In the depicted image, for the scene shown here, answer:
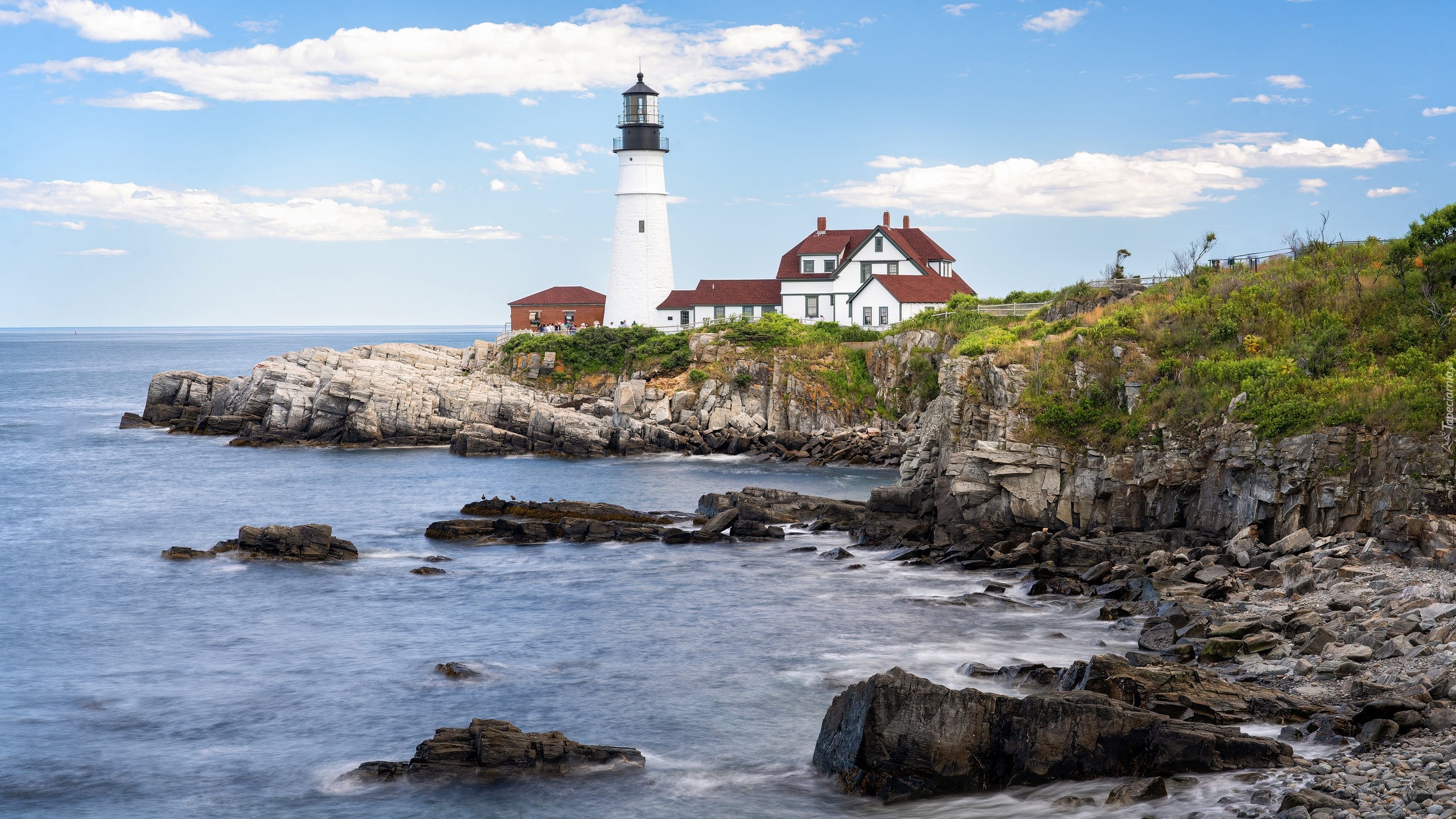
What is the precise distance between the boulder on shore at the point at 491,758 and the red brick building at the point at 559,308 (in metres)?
63.6

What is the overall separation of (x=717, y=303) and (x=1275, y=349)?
144ft

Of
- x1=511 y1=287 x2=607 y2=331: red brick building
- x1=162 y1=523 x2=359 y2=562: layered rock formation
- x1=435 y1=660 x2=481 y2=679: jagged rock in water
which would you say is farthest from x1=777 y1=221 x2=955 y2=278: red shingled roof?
x1=435 y1=660 x2=481 y2=679: jagged rock in water

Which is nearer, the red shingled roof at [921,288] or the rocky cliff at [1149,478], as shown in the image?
the rocky cliff at [1149,478]

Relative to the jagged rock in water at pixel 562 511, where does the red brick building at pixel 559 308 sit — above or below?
above

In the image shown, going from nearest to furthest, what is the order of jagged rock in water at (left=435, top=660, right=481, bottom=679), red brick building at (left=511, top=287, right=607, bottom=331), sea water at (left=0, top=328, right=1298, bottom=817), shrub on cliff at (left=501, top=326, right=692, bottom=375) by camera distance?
sea water at (left=0, top=328, right=1298, bottom=817) → jagged rock in water at (left=435, top=660, right=481, bottom=679) → shrub on cliff at (left=501, top=326, right=692, bottom=375) → red brick building at (left=511, top=287, right=607, bottom=331)

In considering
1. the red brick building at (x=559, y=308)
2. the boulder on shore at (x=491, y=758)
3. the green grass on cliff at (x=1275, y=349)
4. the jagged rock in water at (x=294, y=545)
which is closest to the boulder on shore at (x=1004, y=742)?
the boulder on shore at (x=491, y=758)

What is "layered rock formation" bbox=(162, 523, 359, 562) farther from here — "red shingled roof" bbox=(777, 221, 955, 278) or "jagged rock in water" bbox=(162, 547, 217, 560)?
"red shingled roof" bbox=(777, 221, 955, 278)

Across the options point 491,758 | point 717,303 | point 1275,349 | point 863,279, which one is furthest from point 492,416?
point 491,758

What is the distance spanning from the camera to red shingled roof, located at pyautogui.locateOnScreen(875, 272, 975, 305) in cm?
6569

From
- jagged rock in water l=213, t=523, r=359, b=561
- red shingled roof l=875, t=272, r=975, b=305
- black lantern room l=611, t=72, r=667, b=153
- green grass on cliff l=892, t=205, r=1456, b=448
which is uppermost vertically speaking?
black lantern room l=611, t=72, r=667, b=153

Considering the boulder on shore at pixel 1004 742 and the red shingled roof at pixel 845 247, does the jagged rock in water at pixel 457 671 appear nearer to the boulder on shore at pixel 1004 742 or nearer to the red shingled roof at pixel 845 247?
the boulder on shore at pixel 1004 742

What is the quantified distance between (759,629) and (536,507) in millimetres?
15290

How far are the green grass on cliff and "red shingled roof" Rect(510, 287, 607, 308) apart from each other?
50.2m

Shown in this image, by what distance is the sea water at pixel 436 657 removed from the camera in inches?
627
